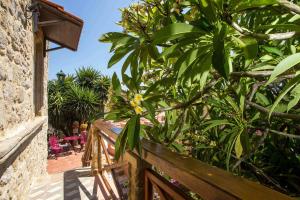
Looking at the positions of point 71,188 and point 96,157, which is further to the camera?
point 96,157

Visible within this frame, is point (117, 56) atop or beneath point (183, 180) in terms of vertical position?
atop

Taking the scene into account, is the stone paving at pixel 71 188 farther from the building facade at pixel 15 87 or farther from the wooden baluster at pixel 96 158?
the building facade at pixel 15 87

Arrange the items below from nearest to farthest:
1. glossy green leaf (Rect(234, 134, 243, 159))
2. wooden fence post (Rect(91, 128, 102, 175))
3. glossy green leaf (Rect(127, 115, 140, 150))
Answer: glossy green leaf (Rect(127, 115, 140, 150))
glossy green leaf (Rect(234, 134, 243, 159))
wooden fence post (Rect(91, 128, 102, 175))

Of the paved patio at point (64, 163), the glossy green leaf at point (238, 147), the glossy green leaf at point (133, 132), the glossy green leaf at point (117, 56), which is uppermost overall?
the glossy green leaf at point (117, 56)

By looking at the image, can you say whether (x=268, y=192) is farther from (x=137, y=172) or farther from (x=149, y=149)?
(x=137, y=172)

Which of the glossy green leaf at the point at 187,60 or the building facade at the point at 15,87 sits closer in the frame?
the glossy green leaf at the point at 187,60

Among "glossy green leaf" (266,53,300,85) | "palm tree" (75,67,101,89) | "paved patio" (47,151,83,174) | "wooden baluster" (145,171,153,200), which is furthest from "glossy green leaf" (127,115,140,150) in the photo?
"palm tree" (75,67,101,89)

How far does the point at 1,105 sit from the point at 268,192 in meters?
2.43

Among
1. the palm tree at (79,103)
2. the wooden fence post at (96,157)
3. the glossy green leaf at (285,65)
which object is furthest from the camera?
the palm tree at (79,103)

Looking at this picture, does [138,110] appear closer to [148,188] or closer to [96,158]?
[148,188]

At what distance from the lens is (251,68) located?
1.25 m

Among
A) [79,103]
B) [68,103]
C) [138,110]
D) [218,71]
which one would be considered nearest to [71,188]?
[138,110]

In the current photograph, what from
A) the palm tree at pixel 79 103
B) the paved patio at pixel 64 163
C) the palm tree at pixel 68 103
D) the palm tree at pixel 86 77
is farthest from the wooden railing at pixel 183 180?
the palm tree at pixel 86 77

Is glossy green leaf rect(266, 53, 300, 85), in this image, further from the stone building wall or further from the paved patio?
the paved patio
